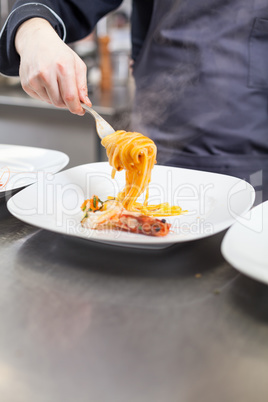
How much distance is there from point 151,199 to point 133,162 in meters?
0.09

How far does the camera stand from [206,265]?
2.40 ft

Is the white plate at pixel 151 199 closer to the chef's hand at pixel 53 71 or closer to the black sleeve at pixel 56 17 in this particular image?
the chef's hand at pixel 53 71

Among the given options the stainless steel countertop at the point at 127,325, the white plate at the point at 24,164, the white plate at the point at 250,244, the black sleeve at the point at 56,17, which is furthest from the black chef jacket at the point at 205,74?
the stainless steel countertop at the point at 127,325

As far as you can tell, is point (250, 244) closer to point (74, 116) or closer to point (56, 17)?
point (56, 17)

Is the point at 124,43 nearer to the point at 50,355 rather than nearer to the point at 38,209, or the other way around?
the point at 38,209

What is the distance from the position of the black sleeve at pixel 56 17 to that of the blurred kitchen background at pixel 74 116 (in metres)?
0.77

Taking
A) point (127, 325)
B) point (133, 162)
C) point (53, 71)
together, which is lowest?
point (127, 325)

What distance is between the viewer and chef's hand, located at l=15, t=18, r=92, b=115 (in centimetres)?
98

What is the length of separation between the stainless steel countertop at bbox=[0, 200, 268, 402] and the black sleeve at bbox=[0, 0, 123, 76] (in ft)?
2.08

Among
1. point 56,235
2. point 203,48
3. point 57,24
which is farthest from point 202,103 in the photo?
point 56,235

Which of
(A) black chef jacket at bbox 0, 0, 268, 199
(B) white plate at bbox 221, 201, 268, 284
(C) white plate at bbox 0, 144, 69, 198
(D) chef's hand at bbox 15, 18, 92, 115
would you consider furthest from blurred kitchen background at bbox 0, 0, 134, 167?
(B) white plate at bbox 221, 201, 268, 284

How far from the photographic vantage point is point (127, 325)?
1.92 ft

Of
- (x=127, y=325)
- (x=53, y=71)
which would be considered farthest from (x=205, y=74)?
(x=127, y=325)

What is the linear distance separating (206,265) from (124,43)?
3518 millimetres
